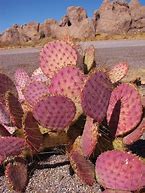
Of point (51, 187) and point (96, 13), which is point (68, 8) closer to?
point (96, 13)

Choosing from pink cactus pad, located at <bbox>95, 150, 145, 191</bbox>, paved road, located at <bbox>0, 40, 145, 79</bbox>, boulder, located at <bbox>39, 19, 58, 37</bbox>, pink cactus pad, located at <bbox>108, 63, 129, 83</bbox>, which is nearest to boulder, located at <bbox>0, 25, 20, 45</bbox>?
boulder, located at <bbox>39, 19, 58, 37</bbox>

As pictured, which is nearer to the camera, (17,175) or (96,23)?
(17,175)

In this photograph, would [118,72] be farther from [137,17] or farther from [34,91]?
[137,17]

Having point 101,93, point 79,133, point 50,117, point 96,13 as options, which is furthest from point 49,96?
point 96,13

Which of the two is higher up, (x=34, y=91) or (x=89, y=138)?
(x=34, y=91)

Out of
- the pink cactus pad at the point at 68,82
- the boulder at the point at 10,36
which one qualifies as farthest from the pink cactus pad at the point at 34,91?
the boulder at the point at 10,36

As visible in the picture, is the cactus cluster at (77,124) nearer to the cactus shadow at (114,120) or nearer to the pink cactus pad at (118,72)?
the cactus shadow at (114,120)

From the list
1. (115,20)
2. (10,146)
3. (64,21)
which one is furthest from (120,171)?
(64,21)

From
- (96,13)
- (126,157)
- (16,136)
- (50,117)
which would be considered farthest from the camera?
(96,13)
